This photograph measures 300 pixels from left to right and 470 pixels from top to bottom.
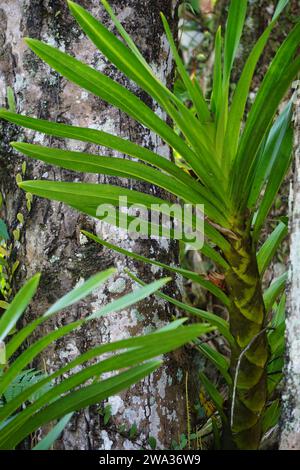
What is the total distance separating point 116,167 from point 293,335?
353 millimetres

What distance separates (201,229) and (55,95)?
0.45 meters

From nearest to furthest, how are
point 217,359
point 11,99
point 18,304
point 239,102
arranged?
point 18,304 → point 239,102 → point 217,359 → point 11,99

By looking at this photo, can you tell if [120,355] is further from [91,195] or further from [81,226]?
[81,226]

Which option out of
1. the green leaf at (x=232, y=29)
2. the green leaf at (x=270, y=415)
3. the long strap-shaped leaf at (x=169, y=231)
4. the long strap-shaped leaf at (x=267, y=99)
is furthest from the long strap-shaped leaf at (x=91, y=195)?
the green leaf at (x=270, y=415)

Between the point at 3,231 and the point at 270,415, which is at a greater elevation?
the point at 3,231

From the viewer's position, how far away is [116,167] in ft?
3.09

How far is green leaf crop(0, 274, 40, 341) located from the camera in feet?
2.24

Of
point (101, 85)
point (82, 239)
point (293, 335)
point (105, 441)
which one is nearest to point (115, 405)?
point (105, 441)

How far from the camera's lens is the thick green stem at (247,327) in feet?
3.14

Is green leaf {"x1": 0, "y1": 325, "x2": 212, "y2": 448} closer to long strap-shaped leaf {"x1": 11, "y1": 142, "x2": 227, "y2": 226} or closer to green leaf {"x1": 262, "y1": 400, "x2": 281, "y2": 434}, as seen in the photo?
long strap-shaped leaf {"x1": 11, "y1": 142, "x2": 227, "y2": 226}

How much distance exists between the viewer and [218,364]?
3.63ft

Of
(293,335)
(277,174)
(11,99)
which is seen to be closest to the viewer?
(293,335)
